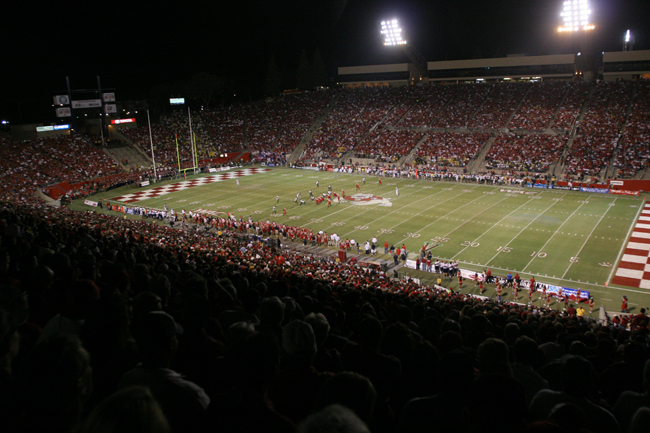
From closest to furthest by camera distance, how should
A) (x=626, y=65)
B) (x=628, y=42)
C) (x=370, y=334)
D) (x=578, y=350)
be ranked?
(x=370, y=334) → (x=578, y=350) → (x=626, y=65) → (x=628, y=42)

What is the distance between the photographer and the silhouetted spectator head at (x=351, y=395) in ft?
7.14

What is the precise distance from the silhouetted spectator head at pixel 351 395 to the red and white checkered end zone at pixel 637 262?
24592 millimetres

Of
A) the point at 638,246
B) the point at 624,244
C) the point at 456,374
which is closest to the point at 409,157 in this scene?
the point at 624,244

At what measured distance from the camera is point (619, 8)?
63719 mm

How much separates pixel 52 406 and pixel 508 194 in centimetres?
4388

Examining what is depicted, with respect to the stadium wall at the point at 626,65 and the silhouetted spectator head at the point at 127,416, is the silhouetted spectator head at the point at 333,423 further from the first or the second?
the stadium wall at the point at 626,65

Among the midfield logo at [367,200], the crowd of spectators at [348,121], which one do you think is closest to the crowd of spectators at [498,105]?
the crowd of spectators at [348,121]

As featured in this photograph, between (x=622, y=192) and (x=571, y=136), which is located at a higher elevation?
(x=571, y=136)

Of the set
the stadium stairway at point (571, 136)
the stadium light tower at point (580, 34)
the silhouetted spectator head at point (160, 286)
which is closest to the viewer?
the silhouetted spectator head at point (160, 286)

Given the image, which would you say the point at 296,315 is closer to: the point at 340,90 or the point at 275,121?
the point at 275,121

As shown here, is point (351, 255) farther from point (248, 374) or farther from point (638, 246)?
point (248, 374)

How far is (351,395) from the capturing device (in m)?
2.19

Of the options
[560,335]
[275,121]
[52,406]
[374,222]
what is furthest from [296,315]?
[275,121]

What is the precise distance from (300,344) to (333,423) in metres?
1.86
